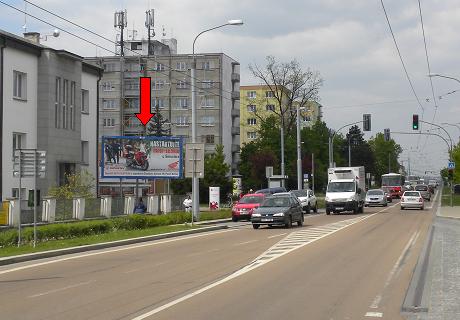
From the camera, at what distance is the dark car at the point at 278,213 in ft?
98.8

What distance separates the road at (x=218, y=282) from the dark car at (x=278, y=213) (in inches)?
324

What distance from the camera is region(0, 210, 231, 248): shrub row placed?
2125 centimetres

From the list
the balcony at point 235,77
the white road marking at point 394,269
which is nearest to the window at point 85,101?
the white road marking at point 394,269

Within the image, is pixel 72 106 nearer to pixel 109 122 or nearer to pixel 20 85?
pixel 20 85

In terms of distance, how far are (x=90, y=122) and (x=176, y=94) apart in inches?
1941

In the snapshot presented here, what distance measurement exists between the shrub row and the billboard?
30.0 feet

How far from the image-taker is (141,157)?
1710 inches

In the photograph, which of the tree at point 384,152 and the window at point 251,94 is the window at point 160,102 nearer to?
the window at point 251,94

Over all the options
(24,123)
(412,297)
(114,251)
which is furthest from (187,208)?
(412,297)

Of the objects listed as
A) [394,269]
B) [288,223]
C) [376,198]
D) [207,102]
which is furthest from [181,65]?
[394,269]

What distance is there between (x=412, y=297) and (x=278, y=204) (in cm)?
2054

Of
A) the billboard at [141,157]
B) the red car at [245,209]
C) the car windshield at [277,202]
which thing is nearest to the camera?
the car windshield at [277,202]

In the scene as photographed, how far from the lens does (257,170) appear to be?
80938mm

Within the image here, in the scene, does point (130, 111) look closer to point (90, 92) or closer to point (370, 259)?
point (90, 92)
